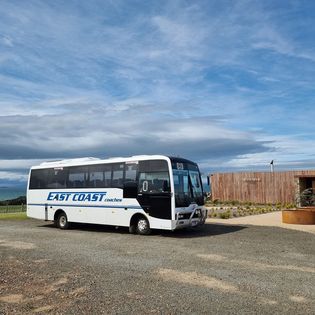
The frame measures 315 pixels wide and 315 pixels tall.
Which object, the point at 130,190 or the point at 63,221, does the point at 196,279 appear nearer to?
the point at 130,190

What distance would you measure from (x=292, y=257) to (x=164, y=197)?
19.5 ft

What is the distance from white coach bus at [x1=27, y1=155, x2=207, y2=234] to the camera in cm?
1709

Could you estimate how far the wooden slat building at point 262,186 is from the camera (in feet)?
115

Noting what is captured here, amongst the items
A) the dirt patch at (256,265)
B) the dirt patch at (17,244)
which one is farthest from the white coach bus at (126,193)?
the dirt patch at (256,265)

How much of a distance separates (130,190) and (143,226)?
4.89 ft

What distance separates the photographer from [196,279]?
9508mm

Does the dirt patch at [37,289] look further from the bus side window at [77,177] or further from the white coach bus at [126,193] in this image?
the bus side window at [77,177]

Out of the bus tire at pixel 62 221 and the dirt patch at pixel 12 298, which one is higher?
the bus tire at pixel 62 221

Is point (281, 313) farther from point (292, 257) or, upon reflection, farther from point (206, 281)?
point (292, 257)

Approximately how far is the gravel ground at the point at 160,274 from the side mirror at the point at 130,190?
1784mm

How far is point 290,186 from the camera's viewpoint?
35.8m

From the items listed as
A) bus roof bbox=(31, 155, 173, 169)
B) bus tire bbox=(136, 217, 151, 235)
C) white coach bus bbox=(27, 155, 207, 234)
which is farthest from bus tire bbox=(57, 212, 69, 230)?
bus tire bbox=(136, 217, 151, 235)

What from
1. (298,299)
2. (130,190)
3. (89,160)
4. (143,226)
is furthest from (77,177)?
(298,299)

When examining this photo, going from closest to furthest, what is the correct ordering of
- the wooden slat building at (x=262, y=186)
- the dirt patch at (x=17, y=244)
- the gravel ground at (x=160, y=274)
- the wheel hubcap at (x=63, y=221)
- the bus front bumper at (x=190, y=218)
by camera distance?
1. the gravel ground at (x=160, y=274)
2. the dirt patch at (x=17, y=244)
3. the bus front bumper at (x=190, y=218)
4. the wheel hubcap at (x=63, y=221)
5. the wooden slat building at (x=262, y=186)
